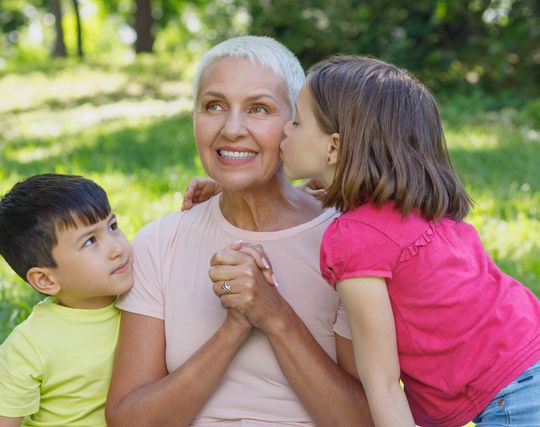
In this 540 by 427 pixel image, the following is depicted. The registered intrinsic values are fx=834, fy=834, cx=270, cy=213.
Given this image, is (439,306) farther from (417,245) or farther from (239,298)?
(239,298)

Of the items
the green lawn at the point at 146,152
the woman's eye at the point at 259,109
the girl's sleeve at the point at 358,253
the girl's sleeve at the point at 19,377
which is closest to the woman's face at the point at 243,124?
the woman's eye at the point at 259,109

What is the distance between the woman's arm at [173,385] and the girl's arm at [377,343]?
0.39m

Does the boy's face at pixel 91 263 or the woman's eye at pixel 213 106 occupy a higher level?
the woman's eye at pixel 213 106

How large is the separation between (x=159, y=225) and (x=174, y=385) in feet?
1.84

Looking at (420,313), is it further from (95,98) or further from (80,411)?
(95,98)

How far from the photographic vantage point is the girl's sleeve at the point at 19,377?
97.5 inches

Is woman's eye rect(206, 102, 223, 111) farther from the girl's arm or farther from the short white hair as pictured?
the girl's arm

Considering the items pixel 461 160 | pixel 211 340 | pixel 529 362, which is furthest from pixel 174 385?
pixel 461 160

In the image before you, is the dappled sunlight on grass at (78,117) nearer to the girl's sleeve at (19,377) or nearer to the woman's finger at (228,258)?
the girl's sleeve at (19,377)

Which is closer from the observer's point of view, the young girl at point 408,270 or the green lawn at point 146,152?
the young girl at point 408,270

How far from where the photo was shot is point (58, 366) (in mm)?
2562

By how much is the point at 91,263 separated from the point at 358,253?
2.90 feet

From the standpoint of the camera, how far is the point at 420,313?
2260mm

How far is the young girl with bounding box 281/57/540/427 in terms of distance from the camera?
7.22ft
